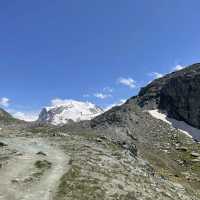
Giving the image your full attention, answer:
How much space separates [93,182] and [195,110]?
5469 inches

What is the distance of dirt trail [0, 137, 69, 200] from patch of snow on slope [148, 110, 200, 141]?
339 ft

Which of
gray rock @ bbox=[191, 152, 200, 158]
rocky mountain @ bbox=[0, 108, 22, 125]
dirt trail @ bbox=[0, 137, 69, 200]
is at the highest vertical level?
rocky mountain @ bbox=[0, 108, 22, 125]

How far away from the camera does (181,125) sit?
16700 centimetres

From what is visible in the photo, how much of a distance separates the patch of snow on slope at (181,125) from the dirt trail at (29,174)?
10348cm

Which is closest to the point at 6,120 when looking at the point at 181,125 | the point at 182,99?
the point at 181,125

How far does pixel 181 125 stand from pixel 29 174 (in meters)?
130

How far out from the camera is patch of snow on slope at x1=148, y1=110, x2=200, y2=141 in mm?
156950

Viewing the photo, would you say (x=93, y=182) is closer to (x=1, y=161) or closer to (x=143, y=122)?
(x=1, y=161)

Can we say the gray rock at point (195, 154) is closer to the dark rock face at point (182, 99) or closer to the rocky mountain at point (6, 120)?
the dark rock face at point (182, 99)

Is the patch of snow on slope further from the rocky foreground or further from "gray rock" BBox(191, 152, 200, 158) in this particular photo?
the rocky foreground

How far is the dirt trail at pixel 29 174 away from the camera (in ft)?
122

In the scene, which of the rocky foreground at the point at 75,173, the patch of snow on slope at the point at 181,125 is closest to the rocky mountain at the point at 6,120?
the patch of snow on slope at the point at 181,125

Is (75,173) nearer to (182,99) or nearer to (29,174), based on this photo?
(29,174)

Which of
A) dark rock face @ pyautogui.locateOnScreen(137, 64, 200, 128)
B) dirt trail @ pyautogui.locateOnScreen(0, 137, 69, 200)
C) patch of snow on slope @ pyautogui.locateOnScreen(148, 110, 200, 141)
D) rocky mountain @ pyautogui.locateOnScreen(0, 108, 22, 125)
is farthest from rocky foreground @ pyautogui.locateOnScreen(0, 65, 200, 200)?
dark rock face @ pyautogui.locateOnScreen(137, 64, 200, 128)
